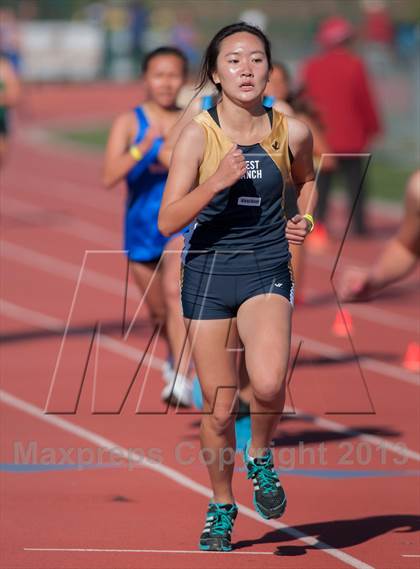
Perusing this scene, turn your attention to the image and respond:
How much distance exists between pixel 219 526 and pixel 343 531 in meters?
0.72

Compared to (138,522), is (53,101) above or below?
above

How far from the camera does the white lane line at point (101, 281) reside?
389 inches

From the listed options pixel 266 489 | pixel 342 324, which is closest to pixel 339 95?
pixel 342 324

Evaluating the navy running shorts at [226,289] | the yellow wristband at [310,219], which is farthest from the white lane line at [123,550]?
the yellow wristband at [310,219]

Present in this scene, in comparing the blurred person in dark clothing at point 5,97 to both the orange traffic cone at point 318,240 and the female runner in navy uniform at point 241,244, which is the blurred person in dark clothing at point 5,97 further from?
the female runner in navy uniform at point 241,244

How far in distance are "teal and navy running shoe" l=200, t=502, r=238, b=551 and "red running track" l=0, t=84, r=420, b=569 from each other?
6 centimetres

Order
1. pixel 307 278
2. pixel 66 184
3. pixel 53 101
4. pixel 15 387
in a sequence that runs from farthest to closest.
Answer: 1. pixel 53 101
2. pixel 66 184
3. pixel 307 278
4. pixel 15 387

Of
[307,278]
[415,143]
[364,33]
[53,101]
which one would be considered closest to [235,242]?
[307,278]

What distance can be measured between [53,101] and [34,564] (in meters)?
36.8

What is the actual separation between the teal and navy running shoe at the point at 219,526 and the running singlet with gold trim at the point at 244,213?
3.20 feet

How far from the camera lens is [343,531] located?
6.26 metres

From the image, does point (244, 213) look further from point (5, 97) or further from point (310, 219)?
point (5, 97)

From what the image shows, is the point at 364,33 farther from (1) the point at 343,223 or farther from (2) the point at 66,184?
(1) the point at 343,223

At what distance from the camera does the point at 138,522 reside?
6.37m
